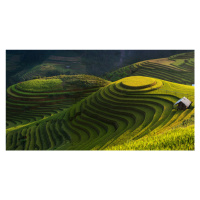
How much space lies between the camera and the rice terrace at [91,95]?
8.99 m

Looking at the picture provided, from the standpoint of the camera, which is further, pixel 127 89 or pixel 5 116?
pixel 127 89

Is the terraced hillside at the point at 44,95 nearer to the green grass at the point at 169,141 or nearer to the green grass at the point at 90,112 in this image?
the green grass at the point at 90,112

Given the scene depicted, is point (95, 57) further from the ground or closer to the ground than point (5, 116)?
further from the ground

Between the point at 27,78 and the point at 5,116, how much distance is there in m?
2.39

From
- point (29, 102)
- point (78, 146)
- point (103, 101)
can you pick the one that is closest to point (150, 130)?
point (78, 146)

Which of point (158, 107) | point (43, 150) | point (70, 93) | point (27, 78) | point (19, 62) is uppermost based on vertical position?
point (19, 62)

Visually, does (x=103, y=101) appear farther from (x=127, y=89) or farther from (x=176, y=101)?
(x=176, y=101)

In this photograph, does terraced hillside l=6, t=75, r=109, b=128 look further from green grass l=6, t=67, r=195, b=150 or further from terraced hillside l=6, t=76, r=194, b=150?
terraced hillside l=6, t=76, r=194, b=150

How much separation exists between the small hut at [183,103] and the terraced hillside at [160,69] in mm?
2031

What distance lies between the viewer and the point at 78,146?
8.43 metres

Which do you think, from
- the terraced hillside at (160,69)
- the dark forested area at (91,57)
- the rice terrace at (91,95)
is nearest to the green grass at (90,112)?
the rice terrace at (91,95)

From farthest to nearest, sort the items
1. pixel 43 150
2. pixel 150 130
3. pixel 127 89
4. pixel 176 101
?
pixel 127 89
pixel 176 101
pixel 43 150
pixel 150 130

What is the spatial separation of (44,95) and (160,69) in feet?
22.4

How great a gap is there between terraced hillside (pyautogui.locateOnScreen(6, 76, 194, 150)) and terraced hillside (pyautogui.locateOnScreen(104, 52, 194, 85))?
344 mm
